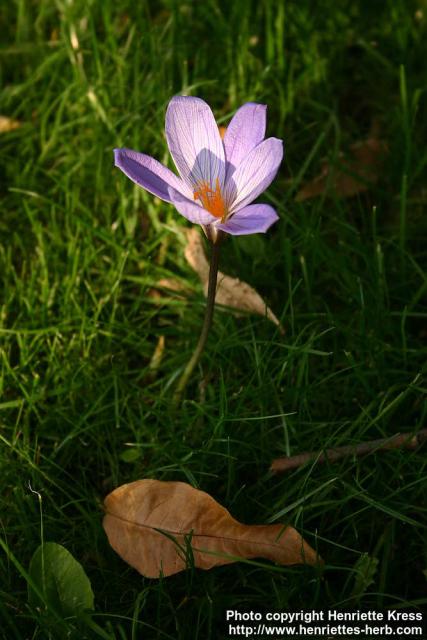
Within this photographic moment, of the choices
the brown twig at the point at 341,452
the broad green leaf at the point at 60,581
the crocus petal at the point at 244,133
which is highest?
the crocus petal at the point at 244,133

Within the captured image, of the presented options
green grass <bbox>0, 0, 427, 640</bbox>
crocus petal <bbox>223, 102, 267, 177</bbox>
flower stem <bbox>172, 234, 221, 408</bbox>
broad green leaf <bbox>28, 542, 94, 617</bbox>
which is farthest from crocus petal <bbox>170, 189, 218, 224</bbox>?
broad green leaf <bbox>28, 542, 94, 617</bbox>

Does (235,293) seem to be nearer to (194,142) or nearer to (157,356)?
(157,356)

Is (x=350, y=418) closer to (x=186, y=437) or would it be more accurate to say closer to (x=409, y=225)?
(x=186, y=437)

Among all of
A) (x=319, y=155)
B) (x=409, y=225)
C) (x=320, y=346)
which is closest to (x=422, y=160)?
(x=409, y=225)

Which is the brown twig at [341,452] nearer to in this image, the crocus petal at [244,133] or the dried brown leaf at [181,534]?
the dried brown leaf at [181,534]

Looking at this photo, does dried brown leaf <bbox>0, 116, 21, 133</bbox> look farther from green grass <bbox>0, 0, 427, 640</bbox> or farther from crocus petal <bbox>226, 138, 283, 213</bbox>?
crocus petal <bbox>226, 138, 283, 213</bbox>

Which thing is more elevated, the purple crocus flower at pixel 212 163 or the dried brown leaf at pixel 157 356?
the purple crocus flower at pixel 212 163

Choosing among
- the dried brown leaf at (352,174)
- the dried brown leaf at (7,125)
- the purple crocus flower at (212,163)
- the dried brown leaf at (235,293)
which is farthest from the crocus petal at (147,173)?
the dried brown leaf at (7,125)
